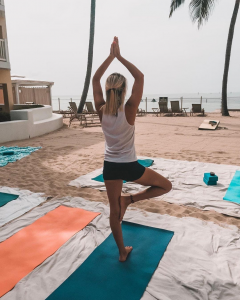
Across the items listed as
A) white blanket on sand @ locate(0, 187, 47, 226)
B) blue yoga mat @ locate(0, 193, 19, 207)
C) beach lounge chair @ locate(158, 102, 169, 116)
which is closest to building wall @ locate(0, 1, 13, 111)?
white blanket on sand @ locate(0, 187, 47, 226)

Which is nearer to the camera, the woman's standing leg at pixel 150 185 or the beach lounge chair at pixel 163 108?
the woman's standing leg at pixel 150 185

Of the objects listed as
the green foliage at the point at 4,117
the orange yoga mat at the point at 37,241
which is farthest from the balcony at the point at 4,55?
the orange yoga mat at the point at 37,241

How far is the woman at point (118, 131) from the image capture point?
1779 mm

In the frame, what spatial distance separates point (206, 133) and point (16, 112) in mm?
7088

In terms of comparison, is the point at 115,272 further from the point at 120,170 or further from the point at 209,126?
the point at 209,126

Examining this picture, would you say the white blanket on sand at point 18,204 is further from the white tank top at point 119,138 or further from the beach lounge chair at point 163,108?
the beach lounge chair at point 163,108

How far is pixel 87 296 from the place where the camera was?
1.79 m

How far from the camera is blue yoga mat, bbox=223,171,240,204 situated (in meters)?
3.42

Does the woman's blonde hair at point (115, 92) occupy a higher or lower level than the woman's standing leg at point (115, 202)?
higher

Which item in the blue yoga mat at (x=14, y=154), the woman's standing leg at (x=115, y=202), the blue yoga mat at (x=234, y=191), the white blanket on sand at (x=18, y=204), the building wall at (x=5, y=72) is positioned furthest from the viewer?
the building wall at (x=5, y=72)

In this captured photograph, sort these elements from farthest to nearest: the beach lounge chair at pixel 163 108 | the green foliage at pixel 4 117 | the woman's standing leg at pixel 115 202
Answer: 1. the beach lounge chair at pixel 163 108
2. the green foliage at pixel 4 117
3. the woman's standing leg at pixel 115 202

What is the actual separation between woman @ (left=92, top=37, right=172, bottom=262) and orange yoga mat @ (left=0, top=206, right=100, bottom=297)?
2.74 feet

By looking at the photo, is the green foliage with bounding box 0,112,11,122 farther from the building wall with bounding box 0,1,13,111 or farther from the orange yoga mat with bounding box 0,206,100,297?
the orange yoga mat with bounding box 0,206,100,297

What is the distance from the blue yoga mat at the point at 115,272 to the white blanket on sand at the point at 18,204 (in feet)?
4.42
